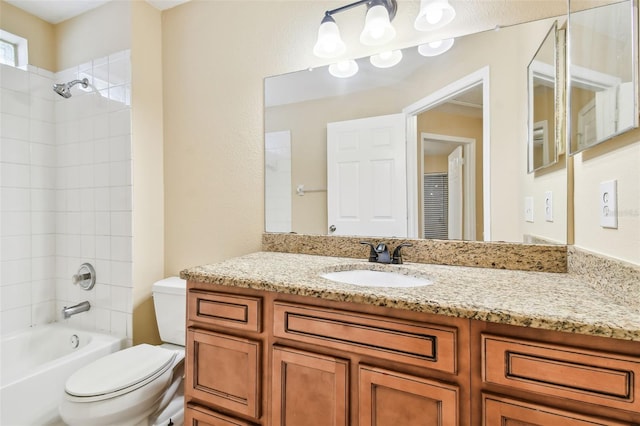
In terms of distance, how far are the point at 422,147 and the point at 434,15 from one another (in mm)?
530

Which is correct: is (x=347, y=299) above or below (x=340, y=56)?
below

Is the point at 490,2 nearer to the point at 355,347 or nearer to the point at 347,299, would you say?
the point at 347,299

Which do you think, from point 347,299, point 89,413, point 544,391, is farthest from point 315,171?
point 89,413

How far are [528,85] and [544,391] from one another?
107 cm

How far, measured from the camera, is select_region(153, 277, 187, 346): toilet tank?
1685 millimetres

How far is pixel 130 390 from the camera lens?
1.21m

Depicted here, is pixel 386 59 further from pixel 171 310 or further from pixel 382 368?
pixel 171 310

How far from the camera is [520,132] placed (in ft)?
3.91

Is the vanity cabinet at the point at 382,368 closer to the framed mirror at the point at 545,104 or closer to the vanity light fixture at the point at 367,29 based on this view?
the framed mirror at the point at 545,104

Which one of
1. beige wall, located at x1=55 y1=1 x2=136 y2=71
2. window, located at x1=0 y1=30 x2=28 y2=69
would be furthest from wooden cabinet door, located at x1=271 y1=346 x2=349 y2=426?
window, located at x1=0 y1=30 x2=28 y2=69

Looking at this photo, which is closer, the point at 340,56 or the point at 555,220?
the point at 555,220

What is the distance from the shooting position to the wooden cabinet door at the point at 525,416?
25.0 inches

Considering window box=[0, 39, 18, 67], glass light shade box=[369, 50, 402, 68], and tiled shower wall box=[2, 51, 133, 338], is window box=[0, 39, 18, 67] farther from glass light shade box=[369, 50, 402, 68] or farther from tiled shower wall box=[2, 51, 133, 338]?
glass light shade box=[369, 50, 402, 68]

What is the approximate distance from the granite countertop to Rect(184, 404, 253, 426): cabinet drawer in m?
0.46
